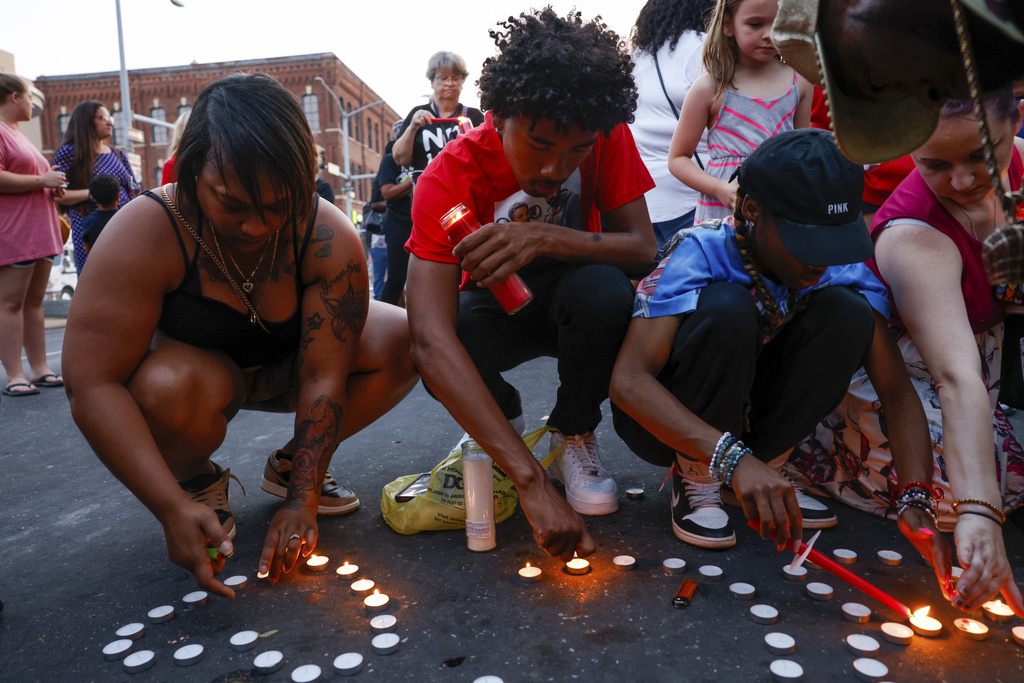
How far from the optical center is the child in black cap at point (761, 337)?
1.73 m

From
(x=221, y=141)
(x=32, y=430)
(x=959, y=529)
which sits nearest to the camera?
(x=959, y=529)

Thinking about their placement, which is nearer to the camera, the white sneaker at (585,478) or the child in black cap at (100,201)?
the white sneaker at (585,478)

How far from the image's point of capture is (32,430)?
3.55m

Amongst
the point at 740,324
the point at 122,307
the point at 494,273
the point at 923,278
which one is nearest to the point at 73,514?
the point at 122,307

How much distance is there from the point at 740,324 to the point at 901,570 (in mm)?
777

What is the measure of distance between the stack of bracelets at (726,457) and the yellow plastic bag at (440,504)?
64 cm

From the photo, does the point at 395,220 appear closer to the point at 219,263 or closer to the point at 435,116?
the point at 435,116

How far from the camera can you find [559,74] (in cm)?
192

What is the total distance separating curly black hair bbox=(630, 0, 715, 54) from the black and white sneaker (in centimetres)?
204

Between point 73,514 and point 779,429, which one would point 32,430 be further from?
point 779,429

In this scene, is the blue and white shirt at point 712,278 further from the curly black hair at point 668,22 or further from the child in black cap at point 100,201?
the child in black cap at point 100,201

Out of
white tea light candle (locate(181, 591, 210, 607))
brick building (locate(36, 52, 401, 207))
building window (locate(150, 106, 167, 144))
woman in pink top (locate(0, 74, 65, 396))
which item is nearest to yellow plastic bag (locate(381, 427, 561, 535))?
white tea light candle (locate(181, 591, 210, 607))

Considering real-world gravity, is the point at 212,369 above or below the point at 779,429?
above

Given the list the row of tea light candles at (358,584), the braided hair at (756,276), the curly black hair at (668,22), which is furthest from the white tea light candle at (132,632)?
the curly black hair at (668,22)
